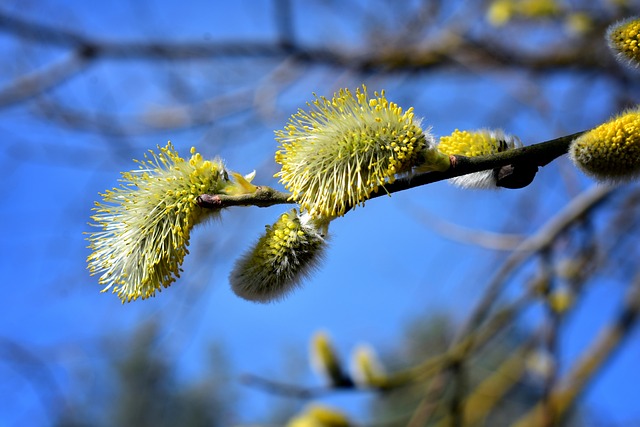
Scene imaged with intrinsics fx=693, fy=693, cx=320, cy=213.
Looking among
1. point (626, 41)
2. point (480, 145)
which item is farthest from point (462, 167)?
point (626, 41)

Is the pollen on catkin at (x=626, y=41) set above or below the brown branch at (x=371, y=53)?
below

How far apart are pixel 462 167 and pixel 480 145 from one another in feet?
0.34

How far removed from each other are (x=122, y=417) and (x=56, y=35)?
28.1ft

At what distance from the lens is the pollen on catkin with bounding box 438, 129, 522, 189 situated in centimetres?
113

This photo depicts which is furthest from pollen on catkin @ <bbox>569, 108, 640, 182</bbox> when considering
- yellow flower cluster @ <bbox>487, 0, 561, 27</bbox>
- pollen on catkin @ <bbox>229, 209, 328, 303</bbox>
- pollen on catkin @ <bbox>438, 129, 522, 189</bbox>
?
yellow flower cluster @ <bbox>487, 0, 561, 27</bbox>

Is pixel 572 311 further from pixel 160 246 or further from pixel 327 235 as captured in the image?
pixel 160 246

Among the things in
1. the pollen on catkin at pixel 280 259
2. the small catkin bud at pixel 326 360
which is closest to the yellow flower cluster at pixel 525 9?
the small catkin bud at pixel 326 360

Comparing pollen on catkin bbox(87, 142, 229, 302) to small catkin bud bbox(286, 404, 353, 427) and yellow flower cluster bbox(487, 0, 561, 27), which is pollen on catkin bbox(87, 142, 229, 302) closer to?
small catkin bud bbox(286, 404, 353, 427)

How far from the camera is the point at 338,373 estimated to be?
2.33 m

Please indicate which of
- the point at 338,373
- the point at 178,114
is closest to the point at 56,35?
the point at 178,114

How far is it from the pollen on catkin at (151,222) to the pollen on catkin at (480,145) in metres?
0.39

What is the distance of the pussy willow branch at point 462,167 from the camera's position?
1.03 metres

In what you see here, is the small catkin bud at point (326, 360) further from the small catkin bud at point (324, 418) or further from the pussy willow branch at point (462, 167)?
the pussy willow branch at point (462, 167)

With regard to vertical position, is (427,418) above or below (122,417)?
below
